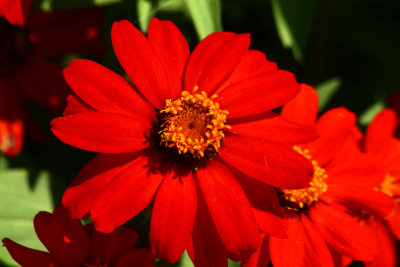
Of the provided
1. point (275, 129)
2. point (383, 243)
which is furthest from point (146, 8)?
point (383, 243)

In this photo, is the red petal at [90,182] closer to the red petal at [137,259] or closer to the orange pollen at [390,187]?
the red petal at [137,259]

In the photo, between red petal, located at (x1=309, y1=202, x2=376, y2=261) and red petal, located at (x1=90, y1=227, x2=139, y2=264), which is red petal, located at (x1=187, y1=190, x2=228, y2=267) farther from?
red petal, located at (x1=309, y1=202, x2=376, y2=261)

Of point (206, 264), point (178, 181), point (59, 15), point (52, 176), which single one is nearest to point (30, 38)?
point (59, 15)

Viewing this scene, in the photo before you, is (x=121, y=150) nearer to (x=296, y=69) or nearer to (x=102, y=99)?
(x=102, y=99)

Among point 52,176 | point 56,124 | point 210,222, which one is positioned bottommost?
point 52,176

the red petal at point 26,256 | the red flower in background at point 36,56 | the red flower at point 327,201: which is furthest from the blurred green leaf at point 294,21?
the red petal at point 26,256

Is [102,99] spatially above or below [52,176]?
above

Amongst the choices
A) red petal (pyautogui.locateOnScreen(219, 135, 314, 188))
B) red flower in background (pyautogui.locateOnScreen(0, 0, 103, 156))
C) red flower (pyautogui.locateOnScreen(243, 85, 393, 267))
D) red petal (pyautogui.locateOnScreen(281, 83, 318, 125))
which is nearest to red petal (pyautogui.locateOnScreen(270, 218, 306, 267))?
red flower (pyautogui.locateOnScreen(243, 85, 393, 267))
